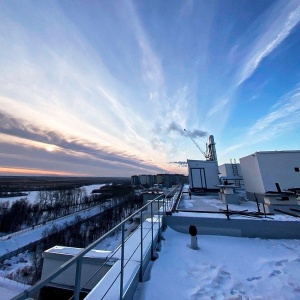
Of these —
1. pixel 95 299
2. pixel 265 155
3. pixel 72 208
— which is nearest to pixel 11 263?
pixel 72 208

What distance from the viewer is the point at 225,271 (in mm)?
3137

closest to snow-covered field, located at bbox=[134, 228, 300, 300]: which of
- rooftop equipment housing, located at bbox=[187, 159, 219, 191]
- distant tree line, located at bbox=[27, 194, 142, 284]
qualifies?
rooftop equipment housing, located at bbox=[187, 159, 219, 191]

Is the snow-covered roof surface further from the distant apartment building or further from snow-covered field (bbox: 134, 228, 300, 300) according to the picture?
the distant apartment building

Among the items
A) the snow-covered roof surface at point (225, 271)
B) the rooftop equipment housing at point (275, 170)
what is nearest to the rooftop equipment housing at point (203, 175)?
the rooftop equipment housing at point (275, 170)

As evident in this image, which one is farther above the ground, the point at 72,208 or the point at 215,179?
the point at 215,179

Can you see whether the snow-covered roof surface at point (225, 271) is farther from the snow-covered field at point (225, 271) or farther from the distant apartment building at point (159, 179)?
the distant apartment building at point (159, 179)

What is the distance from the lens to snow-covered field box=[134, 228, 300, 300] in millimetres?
2541

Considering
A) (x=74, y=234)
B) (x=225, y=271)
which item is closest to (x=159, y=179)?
(x=74, y=234)

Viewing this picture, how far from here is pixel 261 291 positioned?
2588 millimetres

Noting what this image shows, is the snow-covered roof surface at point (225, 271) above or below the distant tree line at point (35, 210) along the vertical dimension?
above

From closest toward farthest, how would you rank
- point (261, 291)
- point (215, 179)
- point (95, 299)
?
point (95, 299)
point (261, 291)
point (215, 179)

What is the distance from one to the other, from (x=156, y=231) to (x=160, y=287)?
173 centimetres

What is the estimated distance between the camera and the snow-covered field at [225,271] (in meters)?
2.54

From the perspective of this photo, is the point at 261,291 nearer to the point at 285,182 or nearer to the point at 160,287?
the point at 160,287
